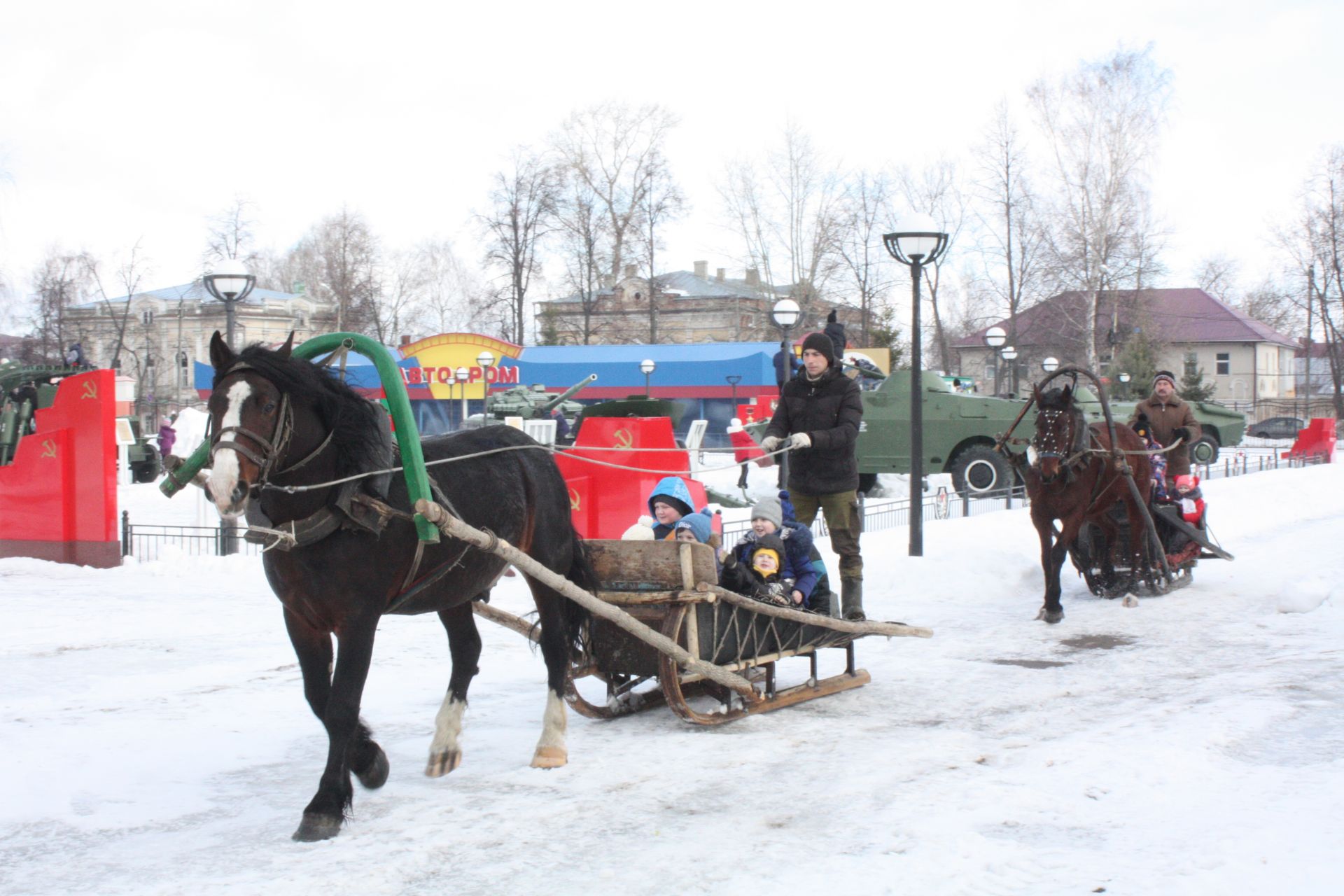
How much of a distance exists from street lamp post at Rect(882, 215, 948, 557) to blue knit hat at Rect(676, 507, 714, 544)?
567 cm

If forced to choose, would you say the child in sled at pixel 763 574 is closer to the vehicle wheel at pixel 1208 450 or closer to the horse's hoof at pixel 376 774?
the horse's hoof at pixel 376 774

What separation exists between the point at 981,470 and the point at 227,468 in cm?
1992

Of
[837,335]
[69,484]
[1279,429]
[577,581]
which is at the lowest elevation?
[1279,429]

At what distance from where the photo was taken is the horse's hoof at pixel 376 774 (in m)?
5.33

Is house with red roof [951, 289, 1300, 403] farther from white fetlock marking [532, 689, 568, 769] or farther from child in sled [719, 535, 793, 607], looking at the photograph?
white fetlock marking [532, 689, 568, 769]

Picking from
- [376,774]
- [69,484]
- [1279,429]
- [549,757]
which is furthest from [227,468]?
[1279,429]

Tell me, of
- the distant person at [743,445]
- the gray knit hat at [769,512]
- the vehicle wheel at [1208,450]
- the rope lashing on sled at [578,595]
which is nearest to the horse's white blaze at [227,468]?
the rope lashing on sled at [578,595]

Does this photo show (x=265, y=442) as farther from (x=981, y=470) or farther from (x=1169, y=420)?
(x=981, y=470)

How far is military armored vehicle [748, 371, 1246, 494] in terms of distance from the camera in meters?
22.9

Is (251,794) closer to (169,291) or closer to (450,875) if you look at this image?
(450,875)

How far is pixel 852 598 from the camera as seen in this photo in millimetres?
8203

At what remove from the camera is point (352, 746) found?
5203 millimetres

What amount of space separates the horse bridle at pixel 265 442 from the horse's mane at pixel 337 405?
5cm

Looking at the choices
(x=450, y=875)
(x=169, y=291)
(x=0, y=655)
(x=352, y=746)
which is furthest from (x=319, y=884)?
(x=169, y=291)
